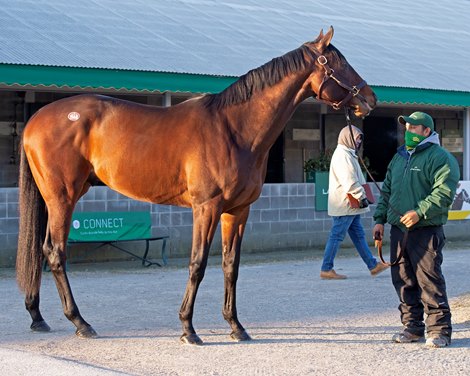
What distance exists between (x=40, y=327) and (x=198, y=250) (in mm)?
1577

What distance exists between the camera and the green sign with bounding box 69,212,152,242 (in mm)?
13289

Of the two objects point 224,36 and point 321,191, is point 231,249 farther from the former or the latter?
point 224,36

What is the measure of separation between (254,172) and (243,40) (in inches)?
437

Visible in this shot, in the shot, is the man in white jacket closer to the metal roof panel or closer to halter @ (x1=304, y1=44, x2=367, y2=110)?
halter @ (x1=304, y1=44, x2=367, y2=110)

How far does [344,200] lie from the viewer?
11.5 m

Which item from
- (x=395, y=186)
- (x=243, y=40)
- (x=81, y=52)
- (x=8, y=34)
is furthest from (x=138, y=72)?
(x=395, y=186)

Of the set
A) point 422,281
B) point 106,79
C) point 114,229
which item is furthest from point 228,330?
point 106,79

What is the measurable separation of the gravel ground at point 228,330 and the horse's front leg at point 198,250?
188 mm

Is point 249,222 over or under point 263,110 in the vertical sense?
under

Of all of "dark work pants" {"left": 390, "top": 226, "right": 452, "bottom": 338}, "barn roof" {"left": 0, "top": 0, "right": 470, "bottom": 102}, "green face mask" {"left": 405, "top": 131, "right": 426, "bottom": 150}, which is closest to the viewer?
"dark work pants" {"left": 390, "top": 226, "right": 452, "bottom": 338}

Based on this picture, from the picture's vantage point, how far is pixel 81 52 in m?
14.7

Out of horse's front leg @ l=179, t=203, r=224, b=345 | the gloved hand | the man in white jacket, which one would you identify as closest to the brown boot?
the man in white jacket

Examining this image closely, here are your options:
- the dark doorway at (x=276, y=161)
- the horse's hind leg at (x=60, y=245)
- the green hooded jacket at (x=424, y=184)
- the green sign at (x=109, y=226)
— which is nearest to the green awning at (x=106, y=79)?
the green sign at (x=109, y=226)

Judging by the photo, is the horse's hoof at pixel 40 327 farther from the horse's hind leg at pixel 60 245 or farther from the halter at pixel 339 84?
the halter at pixel 339 84
